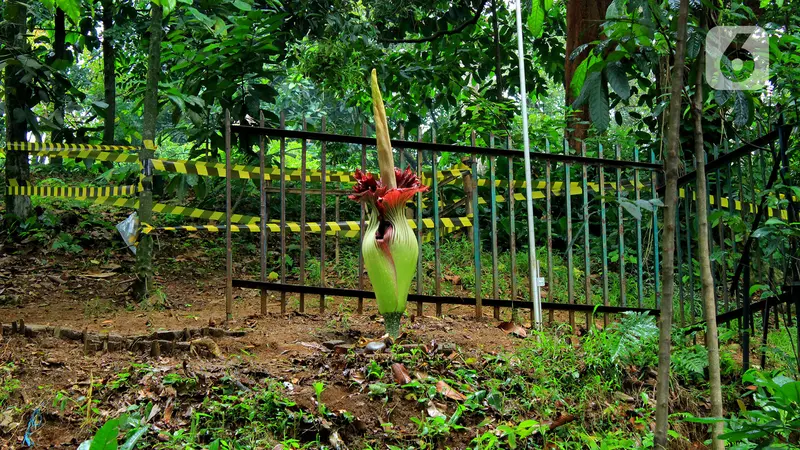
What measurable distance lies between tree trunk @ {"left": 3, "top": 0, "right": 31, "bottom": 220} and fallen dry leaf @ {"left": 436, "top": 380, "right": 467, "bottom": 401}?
4.34m

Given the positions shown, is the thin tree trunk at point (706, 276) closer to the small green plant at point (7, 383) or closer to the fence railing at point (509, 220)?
the fence railing at point (509, 220)

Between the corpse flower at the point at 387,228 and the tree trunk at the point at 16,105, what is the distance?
3454 millimetres

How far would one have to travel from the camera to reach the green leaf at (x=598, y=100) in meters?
2.26

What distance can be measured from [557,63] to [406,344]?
6.12m

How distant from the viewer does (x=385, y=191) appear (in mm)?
3293

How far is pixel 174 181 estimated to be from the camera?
5.66m

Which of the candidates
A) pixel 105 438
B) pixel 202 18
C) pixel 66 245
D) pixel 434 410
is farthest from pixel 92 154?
pixel 105 438

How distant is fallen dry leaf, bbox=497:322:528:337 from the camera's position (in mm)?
3997

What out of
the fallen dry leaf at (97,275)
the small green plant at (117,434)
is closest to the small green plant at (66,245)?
the fallen dry leaf at (97,275)

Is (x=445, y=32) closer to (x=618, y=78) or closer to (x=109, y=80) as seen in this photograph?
(x=109, y=80)

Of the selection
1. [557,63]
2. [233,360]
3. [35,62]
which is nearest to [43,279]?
[35,62]

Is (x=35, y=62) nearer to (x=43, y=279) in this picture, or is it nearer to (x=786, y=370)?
(x=43, y=279)

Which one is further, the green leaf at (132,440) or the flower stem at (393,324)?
the flower stem at (393,324)

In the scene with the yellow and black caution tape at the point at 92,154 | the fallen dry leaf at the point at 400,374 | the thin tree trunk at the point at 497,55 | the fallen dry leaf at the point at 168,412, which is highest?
the thin tree trunk at the point at 497,55
